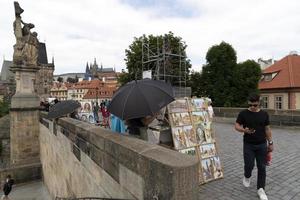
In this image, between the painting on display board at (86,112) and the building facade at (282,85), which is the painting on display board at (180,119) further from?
the building facade at (282,85)

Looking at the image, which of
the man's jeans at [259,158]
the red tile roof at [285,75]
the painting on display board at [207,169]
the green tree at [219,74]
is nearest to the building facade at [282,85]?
the red tile roof at [285,75]

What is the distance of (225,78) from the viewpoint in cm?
3027

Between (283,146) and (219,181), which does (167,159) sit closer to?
(219,181)

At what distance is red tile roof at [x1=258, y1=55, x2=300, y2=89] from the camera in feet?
93.1

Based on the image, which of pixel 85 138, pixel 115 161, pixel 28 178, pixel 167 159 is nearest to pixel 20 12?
pixel 28 178

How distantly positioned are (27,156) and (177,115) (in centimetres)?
1200

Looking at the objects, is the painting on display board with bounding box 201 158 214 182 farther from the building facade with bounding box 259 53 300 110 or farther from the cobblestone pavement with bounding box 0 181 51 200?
the building facade with bounding box 259 53 300 110

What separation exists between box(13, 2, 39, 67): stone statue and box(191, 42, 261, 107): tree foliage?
2041 cm

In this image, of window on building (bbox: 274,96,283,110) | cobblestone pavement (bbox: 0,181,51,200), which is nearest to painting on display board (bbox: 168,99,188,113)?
cobblestone pavement (bbox: 0,181,51,200)

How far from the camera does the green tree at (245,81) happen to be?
30.1m

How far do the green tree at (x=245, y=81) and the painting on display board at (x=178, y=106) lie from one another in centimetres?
2619

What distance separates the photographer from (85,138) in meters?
4.78

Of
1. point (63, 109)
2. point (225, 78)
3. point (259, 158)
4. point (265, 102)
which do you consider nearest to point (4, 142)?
point (63, 109)

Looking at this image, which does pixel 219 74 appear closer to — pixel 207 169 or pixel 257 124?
pixel 207 169
